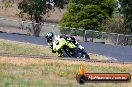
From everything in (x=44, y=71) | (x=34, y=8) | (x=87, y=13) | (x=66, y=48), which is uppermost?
(x=44, y=71)

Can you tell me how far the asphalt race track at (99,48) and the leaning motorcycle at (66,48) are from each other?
7260 mm

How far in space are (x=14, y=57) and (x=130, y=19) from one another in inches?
1508

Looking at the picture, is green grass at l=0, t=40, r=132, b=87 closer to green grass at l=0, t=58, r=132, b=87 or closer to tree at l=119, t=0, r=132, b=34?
green grass at l=0, t=58, r=132, b=87

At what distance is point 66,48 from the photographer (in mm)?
28734

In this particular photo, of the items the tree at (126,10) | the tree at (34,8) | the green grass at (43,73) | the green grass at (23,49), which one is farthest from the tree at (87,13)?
the green grass at (43,73)

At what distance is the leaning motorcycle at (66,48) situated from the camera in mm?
28094

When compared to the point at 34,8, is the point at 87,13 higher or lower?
lower

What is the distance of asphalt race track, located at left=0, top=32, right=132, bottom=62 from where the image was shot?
38213 millimetres

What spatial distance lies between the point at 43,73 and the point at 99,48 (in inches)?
900

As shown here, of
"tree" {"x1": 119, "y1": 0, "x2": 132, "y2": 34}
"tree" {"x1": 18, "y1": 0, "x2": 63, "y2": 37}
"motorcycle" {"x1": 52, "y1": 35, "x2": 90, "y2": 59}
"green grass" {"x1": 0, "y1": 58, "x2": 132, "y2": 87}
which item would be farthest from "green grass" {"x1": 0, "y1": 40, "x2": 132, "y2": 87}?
"tree" {"x1": 18, "y1": 0, "x2": 63, "y2": 37}

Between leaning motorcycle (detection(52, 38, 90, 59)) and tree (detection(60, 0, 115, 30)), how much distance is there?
3140 cm

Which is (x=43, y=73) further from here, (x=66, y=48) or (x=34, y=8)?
(x=34, y=8)

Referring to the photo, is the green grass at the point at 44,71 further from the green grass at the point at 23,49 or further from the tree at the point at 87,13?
the tree at the point at 87,13

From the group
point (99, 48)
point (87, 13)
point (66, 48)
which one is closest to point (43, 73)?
point (66, 48)
